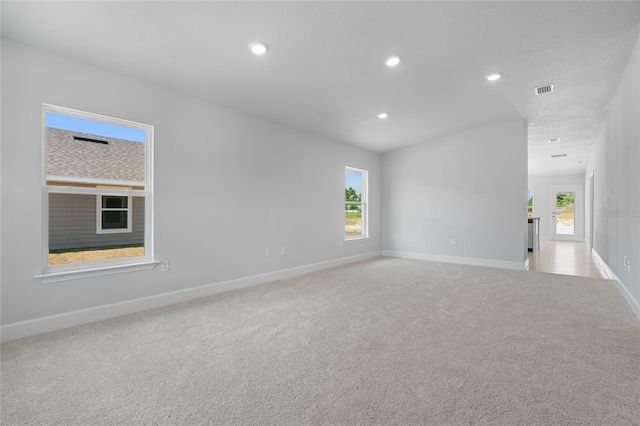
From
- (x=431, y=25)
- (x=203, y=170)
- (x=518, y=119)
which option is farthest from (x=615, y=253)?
(x=203, y=170)

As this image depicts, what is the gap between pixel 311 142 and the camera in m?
5.32

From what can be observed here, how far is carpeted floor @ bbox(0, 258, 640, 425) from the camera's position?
1548mm

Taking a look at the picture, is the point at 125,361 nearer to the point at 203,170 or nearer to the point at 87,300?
the point at 87,300

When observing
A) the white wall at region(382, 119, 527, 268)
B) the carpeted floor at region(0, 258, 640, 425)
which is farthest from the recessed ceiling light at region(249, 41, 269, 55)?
the white wall at region(382, 119, 527, 268)

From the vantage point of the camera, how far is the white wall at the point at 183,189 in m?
2.50

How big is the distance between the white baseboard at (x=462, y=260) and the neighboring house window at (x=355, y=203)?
34.8 inches

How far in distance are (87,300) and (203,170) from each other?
1.78m

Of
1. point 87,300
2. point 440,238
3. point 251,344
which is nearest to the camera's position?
point 251,344

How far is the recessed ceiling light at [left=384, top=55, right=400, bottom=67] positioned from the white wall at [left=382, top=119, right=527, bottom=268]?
3312 millimetres

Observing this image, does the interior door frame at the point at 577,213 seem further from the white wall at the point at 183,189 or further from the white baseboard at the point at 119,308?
the white baseboard at the point at 119,308

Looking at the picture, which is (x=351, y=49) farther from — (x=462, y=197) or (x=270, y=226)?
(x=462, y=197)

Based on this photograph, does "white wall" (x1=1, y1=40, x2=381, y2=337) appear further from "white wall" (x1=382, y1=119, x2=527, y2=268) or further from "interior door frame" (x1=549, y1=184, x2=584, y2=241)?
"interior door frame" (x1=549, y1=184, x2=584, y2=241)

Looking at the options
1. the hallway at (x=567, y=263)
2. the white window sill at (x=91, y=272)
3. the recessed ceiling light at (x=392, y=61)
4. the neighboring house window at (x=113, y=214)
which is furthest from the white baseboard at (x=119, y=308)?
the hallway at (x=567, y=263)

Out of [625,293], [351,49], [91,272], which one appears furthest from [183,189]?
[625,293]
